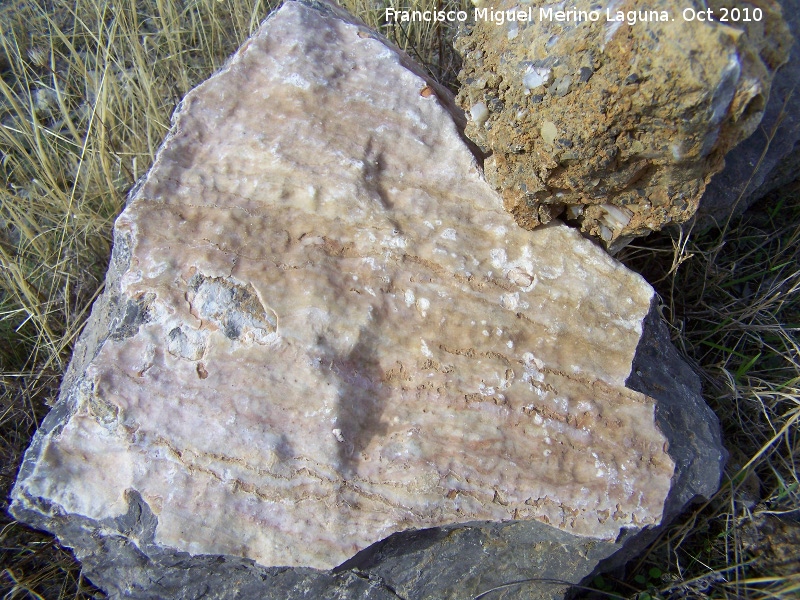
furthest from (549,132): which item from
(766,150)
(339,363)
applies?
(766,150)

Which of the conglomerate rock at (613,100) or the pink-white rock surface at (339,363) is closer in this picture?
the conglomerate rock at (613,100)

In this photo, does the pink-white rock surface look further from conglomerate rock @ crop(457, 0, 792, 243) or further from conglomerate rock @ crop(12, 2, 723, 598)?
conglomerate rock @ crop(457, 0, 792, 243)

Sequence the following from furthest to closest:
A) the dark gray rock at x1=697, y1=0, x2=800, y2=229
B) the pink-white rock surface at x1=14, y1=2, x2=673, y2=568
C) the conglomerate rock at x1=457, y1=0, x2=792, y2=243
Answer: the dark gray rock at x1=697, y1=0, x2=800, y2=229 → the pink-white rock surface at x1=14, y1=2, x2=673, y2=568 → the conglomerate rock at x1=457, y1=0, x2=792, y2=243

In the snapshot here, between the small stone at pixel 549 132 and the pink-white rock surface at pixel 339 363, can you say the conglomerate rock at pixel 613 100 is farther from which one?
the pink-white rock surface at pixel 339 363

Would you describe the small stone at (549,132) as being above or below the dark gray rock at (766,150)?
above

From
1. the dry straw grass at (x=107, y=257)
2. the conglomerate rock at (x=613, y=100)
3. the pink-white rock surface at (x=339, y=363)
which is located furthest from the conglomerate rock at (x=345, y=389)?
the dry straw grass at (x=107, y=257)

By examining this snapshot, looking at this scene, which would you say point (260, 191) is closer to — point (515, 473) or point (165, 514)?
point (165, 514)

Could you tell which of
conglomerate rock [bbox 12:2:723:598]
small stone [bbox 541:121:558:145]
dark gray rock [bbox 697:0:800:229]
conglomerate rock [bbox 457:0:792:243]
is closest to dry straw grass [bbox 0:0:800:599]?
dark gray rock [bbox 697:0:800:229]

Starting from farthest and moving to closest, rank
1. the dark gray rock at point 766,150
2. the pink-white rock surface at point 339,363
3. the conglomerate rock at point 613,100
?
1. the dark gray rock at point 766,150
2. the pink-white rock surface at point 339,363
3. the conglomerate rock at point 613,100
